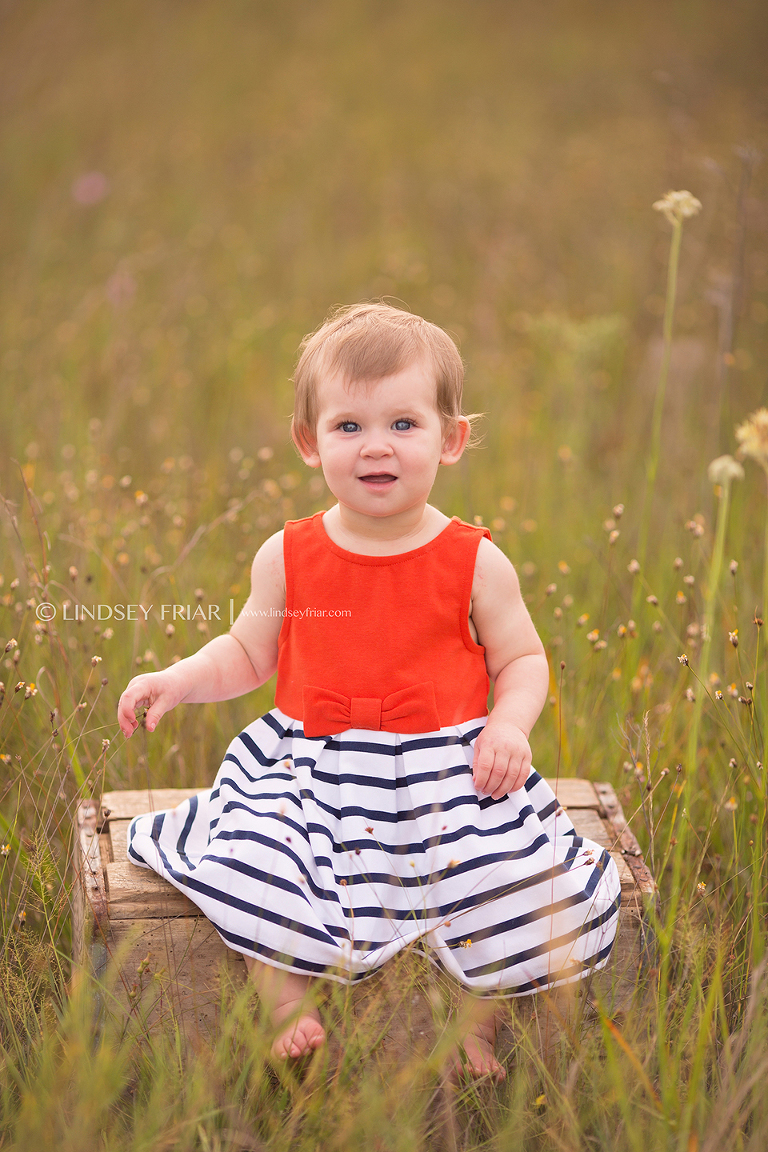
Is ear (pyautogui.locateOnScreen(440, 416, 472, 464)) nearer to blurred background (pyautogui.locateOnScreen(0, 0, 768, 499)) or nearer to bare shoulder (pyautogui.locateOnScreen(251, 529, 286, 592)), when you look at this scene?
bare shoulder (pyautogui.locateOnScreen(251, 529, 286, 592))

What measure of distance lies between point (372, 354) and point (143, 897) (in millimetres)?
1071

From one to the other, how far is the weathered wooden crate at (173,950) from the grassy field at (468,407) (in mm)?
63

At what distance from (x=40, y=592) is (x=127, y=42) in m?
7.94

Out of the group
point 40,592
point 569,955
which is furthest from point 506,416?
point 569,955

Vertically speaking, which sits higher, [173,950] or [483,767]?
[483,767]

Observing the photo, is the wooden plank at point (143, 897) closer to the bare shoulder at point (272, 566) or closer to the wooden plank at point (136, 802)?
the wooden plank at point (136, 802)

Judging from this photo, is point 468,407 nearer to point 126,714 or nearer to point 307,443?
point 307,443

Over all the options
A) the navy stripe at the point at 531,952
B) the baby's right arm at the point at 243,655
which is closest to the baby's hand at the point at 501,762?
the navy stripe at the point at 531,952

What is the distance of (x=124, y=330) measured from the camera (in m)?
4.32

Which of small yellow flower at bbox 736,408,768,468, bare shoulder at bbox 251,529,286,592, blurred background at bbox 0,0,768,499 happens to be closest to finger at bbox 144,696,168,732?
bare shoulder at bbox 251,529,286,592

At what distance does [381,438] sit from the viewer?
63.4 inches

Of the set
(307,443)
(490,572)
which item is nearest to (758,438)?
(490,572)

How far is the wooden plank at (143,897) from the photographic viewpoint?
162 cm

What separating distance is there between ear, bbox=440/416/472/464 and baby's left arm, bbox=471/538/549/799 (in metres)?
0.18
